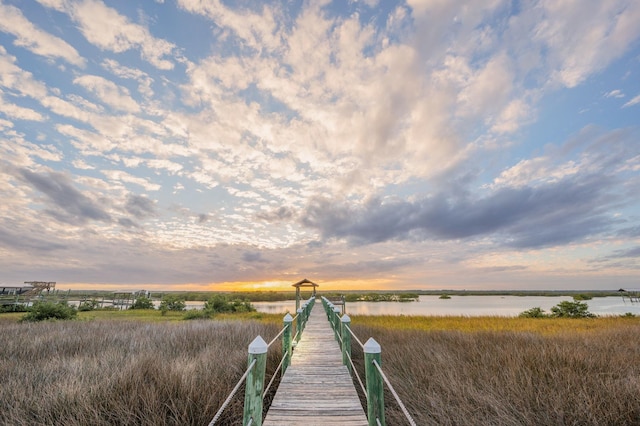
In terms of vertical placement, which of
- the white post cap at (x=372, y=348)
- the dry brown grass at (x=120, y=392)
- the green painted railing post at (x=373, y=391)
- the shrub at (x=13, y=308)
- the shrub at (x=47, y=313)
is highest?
the white post cap at (x=372, y=348)

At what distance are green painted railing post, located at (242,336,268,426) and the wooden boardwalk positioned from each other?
79 centimetres

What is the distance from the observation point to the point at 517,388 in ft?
17.8

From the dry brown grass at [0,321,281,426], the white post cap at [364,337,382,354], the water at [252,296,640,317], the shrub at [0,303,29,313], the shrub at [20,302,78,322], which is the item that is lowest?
the water at [252,296,640,317]

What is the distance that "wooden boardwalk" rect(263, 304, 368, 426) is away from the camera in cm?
465

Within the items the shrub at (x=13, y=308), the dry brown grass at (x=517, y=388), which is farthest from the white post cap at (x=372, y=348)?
the shrub at (x=13, y=308)

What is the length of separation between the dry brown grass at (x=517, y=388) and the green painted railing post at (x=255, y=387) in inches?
98.0

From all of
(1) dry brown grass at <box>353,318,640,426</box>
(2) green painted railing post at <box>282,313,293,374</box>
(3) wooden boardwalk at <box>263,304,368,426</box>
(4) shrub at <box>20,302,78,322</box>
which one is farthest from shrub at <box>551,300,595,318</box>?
(4) shrub at <box>20,302,78,322</box>

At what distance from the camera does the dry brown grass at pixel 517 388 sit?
15.1ft

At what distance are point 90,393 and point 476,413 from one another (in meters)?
6.60

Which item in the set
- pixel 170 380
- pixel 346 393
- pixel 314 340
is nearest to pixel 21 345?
pixel 170 380

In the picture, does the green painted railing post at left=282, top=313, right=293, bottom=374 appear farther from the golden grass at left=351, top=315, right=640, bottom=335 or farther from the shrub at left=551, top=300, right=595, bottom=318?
the shrub at left=551, top=300, right=595, bottom=318

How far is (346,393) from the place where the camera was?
5723mm

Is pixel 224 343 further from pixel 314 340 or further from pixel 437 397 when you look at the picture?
pixel 437 397

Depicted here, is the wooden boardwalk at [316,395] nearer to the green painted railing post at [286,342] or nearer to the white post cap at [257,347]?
the green painted railing post at [286,342]
